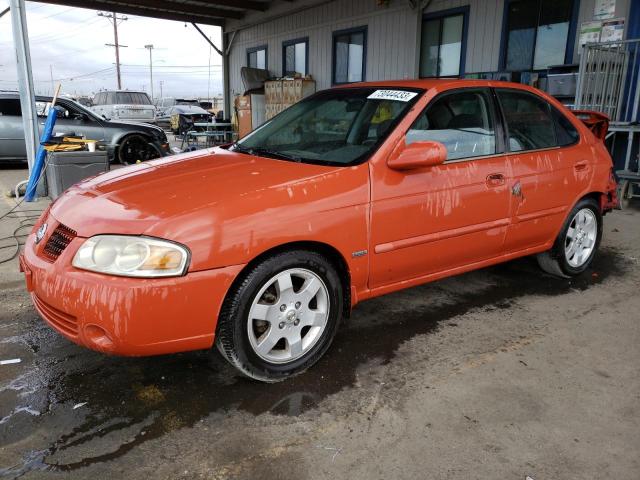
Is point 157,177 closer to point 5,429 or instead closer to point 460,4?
point 5,429

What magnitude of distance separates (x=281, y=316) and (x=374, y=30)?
1041 cm

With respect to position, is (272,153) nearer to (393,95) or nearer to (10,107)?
(393,95)

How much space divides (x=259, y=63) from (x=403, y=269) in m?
14.6

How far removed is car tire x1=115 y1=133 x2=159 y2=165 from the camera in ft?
35.2

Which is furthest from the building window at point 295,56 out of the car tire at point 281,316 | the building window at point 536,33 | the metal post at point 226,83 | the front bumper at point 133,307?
the front bumper at point 133,307

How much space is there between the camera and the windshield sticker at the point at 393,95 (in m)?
3.31

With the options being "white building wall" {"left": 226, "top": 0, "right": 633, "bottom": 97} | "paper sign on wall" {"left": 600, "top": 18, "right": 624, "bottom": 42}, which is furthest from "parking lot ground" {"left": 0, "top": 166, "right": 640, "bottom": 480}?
"white building wall" {"left": 226, "top": 0, "right": 633, "bottom": 97}

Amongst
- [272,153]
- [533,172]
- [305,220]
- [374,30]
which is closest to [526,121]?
[533,172]

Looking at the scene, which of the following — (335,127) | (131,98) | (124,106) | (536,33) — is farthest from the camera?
(131,98)

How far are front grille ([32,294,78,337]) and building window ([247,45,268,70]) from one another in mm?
14397

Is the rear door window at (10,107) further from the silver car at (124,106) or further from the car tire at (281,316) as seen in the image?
the car tire at (281,316)

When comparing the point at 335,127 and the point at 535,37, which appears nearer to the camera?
the point at 335,127

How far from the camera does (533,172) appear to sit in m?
3.73

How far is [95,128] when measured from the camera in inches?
419
